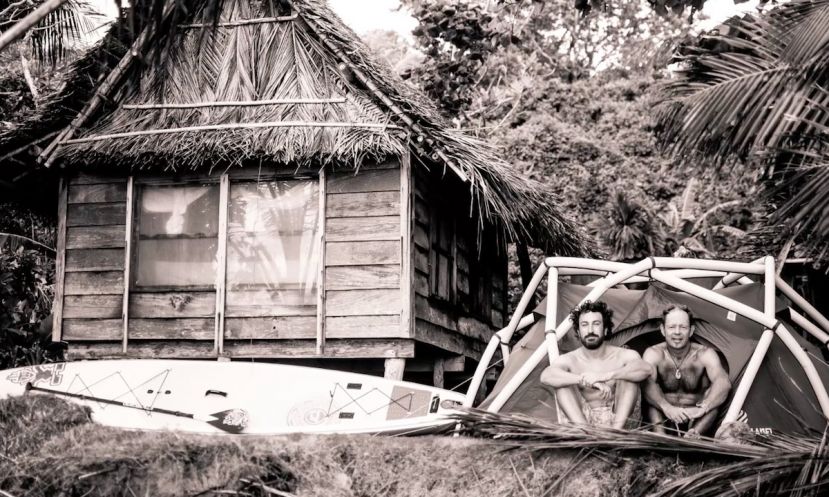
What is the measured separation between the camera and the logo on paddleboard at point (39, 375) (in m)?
9.75

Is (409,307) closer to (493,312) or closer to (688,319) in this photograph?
(688,319)

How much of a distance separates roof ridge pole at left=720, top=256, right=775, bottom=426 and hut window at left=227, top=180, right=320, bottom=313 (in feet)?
Result: 15.1

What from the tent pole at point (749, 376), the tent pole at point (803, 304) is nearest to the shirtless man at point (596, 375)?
the tent pole at point (749, 376)

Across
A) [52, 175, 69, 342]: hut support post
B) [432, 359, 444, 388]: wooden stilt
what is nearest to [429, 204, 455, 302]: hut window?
[432, 359, 444, 388]: wooden stilt

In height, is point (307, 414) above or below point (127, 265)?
below

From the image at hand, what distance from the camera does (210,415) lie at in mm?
9203

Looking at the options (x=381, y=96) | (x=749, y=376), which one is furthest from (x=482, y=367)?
(x=381, y=96)

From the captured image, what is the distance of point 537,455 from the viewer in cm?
626

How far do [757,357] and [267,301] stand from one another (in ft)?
16.8

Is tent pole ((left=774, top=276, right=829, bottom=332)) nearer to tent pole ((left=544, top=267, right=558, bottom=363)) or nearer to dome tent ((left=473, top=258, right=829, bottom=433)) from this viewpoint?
dome tent ((left=473, top=258, right=829, bottom=433))

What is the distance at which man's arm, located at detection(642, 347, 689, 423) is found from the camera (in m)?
6.94

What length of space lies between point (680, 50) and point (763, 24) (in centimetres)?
156

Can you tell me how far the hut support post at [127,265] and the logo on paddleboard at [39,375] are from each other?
0.84 metres

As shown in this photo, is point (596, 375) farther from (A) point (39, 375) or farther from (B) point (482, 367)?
(A) point (39, 375)
